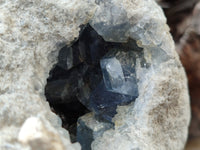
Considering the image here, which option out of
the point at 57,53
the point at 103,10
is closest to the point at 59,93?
the point at 57,53

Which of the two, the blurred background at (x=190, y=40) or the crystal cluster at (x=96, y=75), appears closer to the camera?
the crystal cluster at (x=96, y=75)

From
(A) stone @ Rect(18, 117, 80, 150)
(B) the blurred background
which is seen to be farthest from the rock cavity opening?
(B) the blurred background

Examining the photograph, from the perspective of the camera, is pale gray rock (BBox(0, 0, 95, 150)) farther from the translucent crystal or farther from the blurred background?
the blurred background

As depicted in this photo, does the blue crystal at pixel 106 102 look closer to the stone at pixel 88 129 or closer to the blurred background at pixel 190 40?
the stone at pixel 88 129

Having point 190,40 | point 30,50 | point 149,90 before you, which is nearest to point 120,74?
point 149,90

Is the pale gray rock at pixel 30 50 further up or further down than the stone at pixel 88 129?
further up

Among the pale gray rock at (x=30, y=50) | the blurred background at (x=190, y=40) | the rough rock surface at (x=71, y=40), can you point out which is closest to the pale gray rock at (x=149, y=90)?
the rough rock surface at (x=71, y=40)
